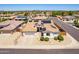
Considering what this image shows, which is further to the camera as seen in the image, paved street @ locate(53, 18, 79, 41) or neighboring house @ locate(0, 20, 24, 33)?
paved street @ locate(53, 18, 79, 41)

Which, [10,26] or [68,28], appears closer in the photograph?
[10,26]

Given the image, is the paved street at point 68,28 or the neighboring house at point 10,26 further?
the paved street at point 68,28

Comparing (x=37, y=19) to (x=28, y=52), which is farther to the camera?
(x=37, y=19)

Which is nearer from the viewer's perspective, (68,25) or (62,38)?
(62,38)

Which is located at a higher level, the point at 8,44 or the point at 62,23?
the point at 62,23
